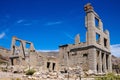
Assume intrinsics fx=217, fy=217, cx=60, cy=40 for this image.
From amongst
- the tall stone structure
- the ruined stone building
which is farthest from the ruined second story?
the ruined stone building

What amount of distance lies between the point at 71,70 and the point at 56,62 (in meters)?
20.3

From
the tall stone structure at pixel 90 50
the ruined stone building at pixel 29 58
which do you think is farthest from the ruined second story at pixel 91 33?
the ruined stone building at pixel 29 58

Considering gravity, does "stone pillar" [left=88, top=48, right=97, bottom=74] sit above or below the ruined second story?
below

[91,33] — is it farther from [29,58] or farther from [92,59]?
[29,58]

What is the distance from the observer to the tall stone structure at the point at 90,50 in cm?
3662

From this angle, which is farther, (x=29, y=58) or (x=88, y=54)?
(x=29, y=58)

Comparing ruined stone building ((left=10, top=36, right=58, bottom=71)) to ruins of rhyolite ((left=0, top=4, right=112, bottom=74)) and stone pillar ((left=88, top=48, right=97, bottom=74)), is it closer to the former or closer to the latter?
ruins of rhyolite ((left=0, top=4, right=112, bottom=74))

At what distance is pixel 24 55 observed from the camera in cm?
5509

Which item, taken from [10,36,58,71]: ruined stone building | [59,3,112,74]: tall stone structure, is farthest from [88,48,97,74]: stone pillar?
[10,36,58,71]: ruined stone building

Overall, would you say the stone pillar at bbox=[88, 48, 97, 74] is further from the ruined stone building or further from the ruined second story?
the ruined stone building

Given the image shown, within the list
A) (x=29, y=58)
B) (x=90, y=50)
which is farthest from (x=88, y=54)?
(x=29, y=58)

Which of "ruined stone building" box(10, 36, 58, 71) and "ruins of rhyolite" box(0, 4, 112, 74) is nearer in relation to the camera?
"ruins of rhyolite" box(0, 4, 112, 74)

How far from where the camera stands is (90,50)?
Result: 3678cm

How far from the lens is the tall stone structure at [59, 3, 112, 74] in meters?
36.6
